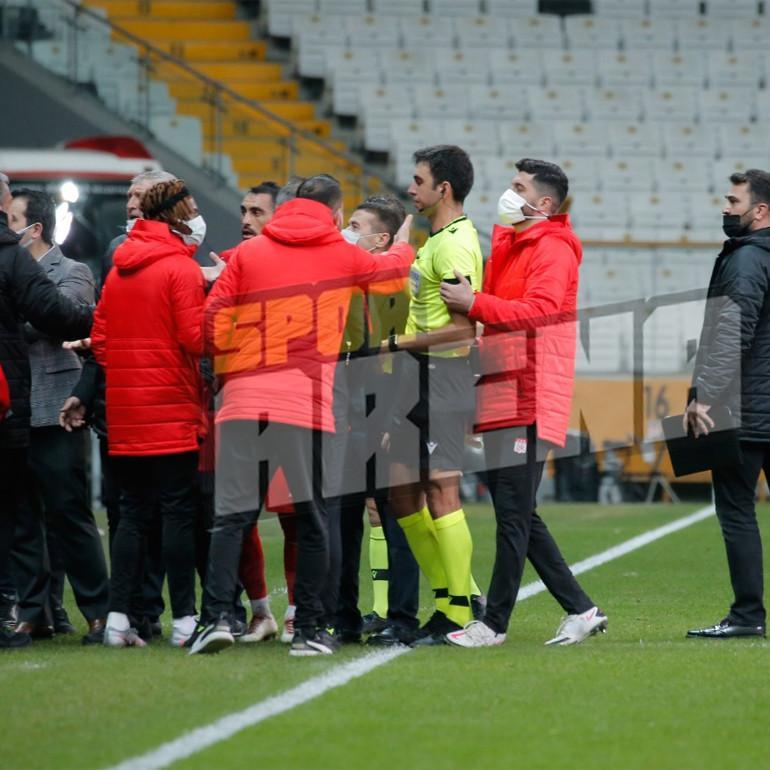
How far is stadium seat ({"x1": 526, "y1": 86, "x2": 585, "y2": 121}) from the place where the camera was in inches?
950

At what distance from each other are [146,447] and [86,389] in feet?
1.91

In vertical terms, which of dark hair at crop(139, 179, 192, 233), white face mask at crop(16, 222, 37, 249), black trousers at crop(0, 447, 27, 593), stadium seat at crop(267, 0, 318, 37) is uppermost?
stadium seat at crop(267, 0, 318, 37)

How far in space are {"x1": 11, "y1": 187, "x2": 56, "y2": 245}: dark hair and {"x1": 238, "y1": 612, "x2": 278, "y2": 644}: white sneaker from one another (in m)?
1.94

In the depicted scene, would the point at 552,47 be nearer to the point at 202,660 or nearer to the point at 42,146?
the point at 42,146

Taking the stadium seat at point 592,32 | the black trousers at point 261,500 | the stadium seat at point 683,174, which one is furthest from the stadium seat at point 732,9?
the black trousers at point 261,500

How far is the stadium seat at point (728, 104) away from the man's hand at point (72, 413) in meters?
18.2

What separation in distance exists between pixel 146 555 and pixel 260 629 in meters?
0.62

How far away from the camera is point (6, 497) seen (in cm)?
741

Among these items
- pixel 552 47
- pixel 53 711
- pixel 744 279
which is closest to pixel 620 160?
pixel 552 47

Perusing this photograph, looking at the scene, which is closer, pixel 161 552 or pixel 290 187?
pixel 290 187

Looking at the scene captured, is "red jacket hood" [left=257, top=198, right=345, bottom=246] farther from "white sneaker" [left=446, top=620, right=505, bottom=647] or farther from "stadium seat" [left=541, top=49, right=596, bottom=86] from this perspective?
"stadium seat" [left=541, top=49, right=596, bottom=86]

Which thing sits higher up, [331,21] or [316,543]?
[331,21]

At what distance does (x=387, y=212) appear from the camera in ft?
25.5

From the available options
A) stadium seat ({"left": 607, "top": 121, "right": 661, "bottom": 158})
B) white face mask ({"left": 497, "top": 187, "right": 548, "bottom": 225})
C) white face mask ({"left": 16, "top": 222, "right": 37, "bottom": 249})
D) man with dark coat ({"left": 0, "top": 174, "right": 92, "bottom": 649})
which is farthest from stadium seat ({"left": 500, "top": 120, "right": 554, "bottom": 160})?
man with dark coat ({"left": 0, "top": 174, "right": 92, "bottom": 649})
